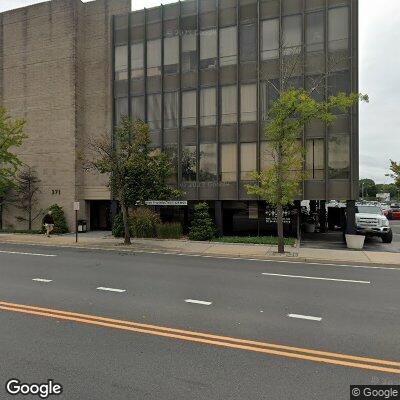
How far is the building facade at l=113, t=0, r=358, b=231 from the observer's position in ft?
64.3

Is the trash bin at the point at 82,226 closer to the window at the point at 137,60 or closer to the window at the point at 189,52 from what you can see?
the window at the point at 137,60

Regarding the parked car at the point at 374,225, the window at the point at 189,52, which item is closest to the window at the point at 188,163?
the window at the point at 189,52

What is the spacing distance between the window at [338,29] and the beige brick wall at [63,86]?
1356 centimetres

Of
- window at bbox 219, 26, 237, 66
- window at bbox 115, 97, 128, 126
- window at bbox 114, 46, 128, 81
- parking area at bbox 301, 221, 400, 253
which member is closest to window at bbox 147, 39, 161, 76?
window at bbox 114, 46, 128, 81

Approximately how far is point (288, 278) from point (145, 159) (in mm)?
9967

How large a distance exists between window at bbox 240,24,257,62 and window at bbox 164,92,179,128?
4.85 meters

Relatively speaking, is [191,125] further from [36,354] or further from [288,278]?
[36,354]

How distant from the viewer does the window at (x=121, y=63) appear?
23.6 metres

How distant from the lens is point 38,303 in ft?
24.3

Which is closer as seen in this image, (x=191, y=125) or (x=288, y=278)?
(x=288, y=278)

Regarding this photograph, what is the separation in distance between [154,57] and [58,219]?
1273cm

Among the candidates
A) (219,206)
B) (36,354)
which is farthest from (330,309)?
(219,206)

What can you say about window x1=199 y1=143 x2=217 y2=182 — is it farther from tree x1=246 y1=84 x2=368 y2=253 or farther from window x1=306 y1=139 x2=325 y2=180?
tree x1=246 y1=84 x2=368 y2=253

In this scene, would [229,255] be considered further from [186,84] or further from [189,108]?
[186,84]
